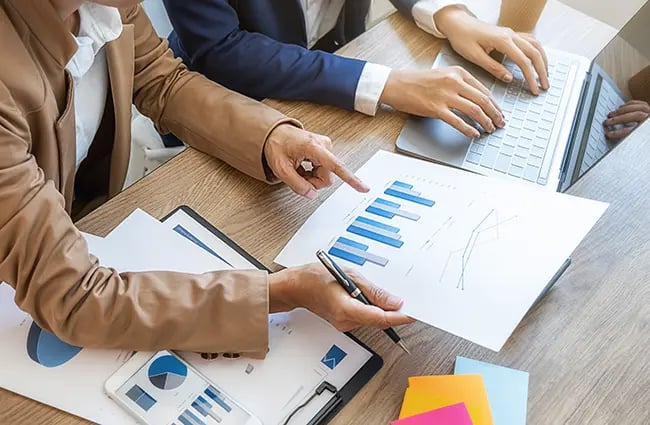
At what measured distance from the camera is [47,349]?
0.80 metres

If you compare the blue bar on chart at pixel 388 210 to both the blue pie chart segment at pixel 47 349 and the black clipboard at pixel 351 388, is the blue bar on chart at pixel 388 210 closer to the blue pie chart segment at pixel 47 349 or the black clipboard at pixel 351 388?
the black clipboard at pixel 351 388

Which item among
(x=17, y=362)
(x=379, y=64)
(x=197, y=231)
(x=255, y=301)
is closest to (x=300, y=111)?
(x=379, y=64)

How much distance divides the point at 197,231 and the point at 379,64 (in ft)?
1.42

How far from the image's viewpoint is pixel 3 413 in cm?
75

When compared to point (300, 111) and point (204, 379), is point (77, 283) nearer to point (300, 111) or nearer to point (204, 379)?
point (204, 379)

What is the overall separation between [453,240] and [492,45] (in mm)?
425

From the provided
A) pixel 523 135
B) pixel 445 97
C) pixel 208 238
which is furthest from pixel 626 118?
pixel 208 238

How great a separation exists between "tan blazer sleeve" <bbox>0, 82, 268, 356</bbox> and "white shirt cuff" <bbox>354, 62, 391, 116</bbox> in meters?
0.36

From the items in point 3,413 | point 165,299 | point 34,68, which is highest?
point 34,68

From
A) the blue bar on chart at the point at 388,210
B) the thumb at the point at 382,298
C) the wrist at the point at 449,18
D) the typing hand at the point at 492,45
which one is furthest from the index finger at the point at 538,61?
the thumb at the point at 382,298

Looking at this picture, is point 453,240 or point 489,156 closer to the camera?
point 453,240

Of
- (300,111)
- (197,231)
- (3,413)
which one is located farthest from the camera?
(300,111)

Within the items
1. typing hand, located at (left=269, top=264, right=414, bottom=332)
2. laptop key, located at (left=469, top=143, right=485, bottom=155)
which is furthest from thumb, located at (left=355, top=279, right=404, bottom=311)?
laptop key, located at (left=469, top=143, right=485, bottom=155)

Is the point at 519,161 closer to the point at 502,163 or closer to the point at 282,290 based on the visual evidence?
the point at 502,163
